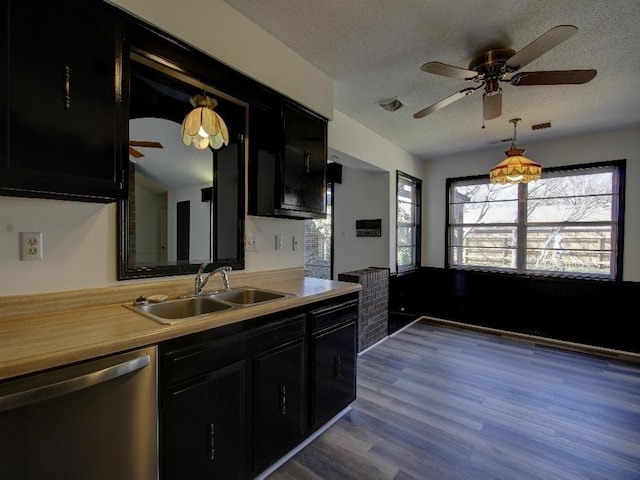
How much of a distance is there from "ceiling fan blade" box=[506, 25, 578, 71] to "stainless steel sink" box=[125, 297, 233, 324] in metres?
2.15

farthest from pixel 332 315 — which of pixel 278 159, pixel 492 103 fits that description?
pixel 492 103

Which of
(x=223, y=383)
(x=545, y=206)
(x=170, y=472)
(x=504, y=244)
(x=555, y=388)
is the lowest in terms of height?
(x=555, y=388)

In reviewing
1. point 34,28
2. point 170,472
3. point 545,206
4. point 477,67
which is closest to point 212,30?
point 34,28

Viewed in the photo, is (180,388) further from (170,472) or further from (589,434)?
(589,434)

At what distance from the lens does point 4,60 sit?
105 cm

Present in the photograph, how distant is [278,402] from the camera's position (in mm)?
1712

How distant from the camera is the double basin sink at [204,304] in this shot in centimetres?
157

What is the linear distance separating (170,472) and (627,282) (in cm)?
496

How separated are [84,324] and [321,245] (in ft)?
13.4

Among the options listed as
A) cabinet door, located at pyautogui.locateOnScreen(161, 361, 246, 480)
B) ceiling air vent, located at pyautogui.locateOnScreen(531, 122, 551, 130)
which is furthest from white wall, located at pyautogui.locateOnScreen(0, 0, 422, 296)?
ceiling air vent, located at pyautogui.locateOnScreen(531, 122, 551, 130)

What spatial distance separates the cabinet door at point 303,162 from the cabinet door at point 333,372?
3.22ft

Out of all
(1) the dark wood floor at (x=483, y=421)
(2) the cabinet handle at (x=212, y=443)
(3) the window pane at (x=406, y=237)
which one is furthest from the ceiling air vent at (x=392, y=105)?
(2) the cabinet handle at (x=212, y=443)

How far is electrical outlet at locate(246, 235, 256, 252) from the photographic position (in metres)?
2.25

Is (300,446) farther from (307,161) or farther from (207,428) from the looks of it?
(307,161)
